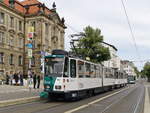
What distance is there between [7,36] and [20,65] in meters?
7.89

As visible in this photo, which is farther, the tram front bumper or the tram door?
the tram door

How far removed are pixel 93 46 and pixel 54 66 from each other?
43299 mm

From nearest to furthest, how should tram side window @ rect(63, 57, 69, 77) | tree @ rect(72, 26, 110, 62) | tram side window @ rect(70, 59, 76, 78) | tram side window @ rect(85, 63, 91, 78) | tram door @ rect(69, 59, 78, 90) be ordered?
1. tram side window @ rect(63, 57, 69, 77)
2. tram door @ rect(69, 59, 78, 90)
3. tram side window @ rect(70, 59, 76, 78)
4. tram side window @ rect(85, 63, 91, 78)
5. tree @ rect(72, 26, 110, 62)

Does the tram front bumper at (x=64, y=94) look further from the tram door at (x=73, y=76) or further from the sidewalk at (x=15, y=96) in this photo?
the sidewalk at (x=15, y=96)

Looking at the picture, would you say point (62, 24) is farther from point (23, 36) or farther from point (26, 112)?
point (26, 112)

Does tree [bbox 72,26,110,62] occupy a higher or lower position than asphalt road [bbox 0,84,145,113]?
higher

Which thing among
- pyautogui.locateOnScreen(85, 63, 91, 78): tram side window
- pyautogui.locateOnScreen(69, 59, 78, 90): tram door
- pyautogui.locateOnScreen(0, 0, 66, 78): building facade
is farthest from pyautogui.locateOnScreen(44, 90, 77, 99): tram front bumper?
pyautogui.locateOnScreen(0, 0, 66, 78): building facade

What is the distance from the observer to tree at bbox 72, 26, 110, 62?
63.9m

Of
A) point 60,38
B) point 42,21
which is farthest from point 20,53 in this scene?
point 60,38

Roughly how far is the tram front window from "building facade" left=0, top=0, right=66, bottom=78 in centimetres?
3804

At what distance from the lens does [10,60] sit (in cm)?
6372

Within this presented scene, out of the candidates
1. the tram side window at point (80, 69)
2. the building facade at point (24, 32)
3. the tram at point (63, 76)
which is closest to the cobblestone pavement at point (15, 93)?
the tram at point (63, 76)

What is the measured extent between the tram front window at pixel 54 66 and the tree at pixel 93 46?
137ft

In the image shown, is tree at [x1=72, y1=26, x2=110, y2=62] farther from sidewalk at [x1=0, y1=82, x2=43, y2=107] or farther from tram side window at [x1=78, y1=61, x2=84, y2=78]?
tram side window at [x1=78, y1=61, x2=84, y2=78]
